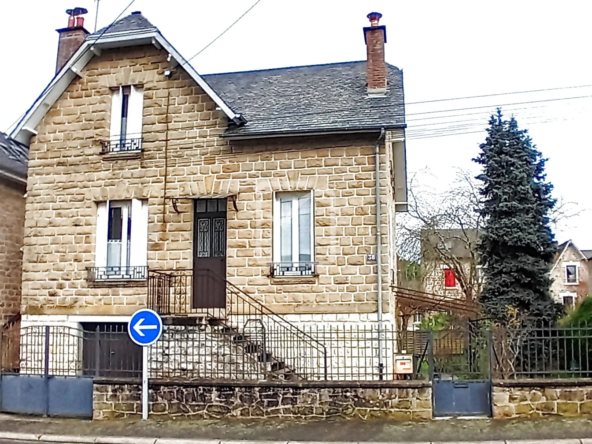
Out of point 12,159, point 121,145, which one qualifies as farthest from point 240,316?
point 12,159

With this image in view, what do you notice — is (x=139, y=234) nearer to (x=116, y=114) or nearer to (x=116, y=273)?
(x=116, y=273)

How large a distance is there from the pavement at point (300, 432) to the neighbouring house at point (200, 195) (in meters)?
2.76

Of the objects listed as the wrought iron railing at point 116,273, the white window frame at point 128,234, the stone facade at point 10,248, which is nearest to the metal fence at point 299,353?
the wrought iron railing at point 116,273

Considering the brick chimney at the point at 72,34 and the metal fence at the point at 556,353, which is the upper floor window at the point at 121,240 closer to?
the brick chimney at the point at 72,34

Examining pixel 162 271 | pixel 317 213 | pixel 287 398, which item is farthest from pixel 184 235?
pixel 287 398

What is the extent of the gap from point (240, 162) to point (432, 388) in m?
6.68

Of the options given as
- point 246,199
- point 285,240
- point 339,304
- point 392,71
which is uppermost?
point 392,71

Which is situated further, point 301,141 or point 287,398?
point 301,141

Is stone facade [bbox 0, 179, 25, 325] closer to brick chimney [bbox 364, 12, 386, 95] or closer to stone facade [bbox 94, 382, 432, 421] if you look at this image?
stone facade [bbox 94, 382, 432, 421]

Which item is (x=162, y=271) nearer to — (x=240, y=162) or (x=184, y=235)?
(x=184, y=235)

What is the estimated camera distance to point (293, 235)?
15039 mm

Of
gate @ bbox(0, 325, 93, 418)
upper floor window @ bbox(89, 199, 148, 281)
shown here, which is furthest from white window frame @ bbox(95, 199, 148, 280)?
gate @ bbox(0, 325, 93, 418)

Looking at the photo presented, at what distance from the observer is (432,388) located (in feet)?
37.3

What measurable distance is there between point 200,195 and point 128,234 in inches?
78.5
